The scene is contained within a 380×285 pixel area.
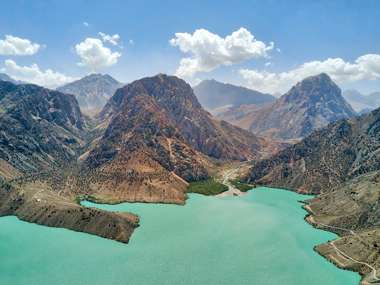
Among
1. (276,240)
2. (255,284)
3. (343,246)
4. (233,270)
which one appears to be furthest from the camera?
(276,240)

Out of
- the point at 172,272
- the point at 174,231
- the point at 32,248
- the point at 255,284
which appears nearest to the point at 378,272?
the point at 255,284

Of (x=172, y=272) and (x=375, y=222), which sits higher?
(x=375, y=222)

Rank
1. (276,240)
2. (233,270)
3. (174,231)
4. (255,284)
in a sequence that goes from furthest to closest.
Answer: (174,231), (276,240), (233,270), (255,284)

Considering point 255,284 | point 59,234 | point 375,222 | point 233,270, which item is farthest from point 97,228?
point 375,222

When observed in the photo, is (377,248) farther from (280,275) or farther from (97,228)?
(97,228)

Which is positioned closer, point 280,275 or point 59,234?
point 280,275

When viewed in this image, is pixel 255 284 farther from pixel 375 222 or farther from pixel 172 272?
pixel 375 222
